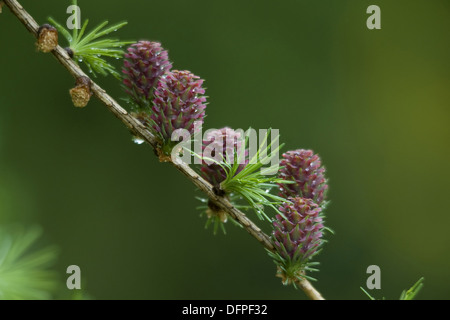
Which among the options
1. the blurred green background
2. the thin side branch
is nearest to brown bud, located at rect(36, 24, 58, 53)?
the thin side branch

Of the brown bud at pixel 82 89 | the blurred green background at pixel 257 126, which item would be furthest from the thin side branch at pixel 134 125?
the blurred green background at pixel 257 126

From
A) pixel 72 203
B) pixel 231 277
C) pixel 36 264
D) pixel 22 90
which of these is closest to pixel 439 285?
pixel 231 277

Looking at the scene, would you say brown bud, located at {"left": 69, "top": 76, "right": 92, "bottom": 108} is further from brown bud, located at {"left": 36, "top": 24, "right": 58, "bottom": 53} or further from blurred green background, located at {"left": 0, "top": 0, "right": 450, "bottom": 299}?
blurred green background, located at {"left": 0, "top": 0, "right": 450, "bottom": 299}

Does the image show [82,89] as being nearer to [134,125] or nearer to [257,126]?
[134,125]

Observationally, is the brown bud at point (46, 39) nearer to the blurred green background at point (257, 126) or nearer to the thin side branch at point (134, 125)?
the thin side branch at point (134, 125)

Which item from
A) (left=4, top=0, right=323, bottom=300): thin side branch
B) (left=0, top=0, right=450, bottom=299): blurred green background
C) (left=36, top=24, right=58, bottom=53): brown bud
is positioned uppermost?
(left=0, top=0, right=450, bottom=299): blurred green background

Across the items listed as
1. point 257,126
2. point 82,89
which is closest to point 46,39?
point 82,89
